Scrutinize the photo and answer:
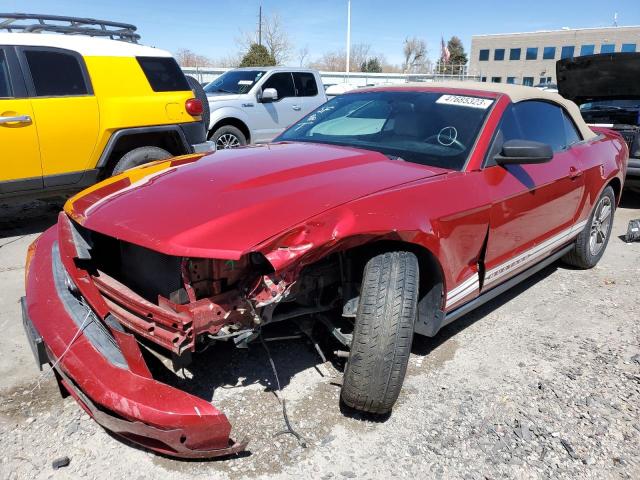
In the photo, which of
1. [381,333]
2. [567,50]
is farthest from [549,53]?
[381,333]

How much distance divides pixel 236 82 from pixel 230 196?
8.05m

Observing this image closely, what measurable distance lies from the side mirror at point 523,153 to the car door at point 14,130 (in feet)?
13.9

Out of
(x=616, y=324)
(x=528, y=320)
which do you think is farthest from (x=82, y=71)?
(x=616, y=324)

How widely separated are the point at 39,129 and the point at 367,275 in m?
4.03

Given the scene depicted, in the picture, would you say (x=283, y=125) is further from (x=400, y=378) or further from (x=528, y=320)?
(x=400, y=378)

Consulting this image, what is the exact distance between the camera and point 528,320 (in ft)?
Result: 12.0

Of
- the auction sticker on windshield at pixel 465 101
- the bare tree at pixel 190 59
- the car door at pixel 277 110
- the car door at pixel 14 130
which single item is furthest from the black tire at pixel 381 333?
the bare tree at pixel 190 59

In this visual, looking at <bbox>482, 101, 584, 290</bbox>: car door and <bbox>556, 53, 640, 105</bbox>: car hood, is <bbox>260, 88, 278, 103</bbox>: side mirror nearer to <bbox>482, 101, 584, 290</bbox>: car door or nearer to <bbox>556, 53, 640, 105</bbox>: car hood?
<bbox>556, 53, 640, 105</bbox>: car hood

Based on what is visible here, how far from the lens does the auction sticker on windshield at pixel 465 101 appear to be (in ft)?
10.7

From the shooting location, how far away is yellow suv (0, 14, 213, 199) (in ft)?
15.8

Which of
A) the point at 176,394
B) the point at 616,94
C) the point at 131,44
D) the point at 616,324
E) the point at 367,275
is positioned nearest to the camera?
the point at 176,394

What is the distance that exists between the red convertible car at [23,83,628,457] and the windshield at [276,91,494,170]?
15 millimetres

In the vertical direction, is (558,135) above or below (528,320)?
above

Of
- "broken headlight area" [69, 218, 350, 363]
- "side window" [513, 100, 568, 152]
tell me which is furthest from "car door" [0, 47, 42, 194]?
"side window" [513, 100, 568, 152]
